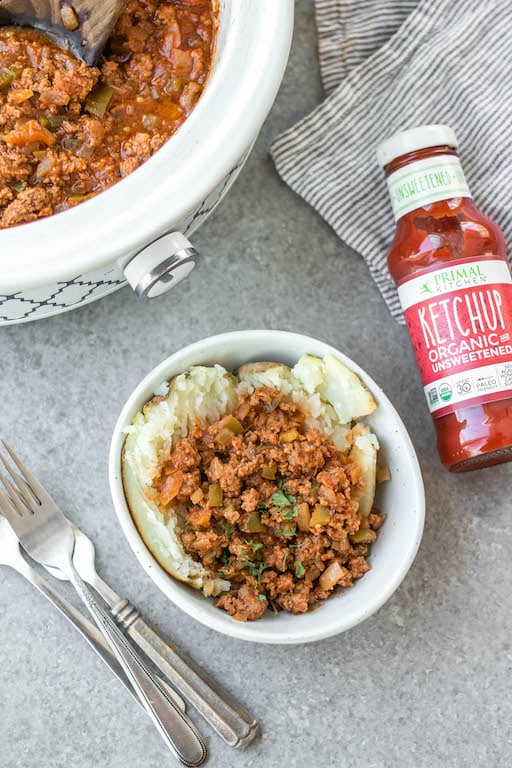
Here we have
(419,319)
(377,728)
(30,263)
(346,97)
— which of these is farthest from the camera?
(346,97)

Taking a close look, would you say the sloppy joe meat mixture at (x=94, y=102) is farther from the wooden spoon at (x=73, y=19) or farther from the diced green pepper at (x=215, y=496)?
the diced green pepper at (x=215, y=496)

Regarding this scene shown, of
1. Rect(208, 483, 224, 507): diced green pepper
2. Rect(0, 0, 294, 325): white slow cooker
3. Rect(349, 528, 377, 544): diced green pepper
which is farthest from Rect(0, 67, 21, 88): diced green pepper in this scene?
Rect(349, 528, 377, 544): diced green pepper

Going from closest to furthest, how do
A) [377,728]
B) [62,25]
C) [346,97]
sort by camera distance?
[62,25] → [377,728] → [346,97]

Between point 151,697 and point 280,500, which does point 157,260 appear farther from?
point 151,697

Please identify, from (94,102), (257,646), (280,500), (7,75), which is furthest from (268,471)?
(7,75)

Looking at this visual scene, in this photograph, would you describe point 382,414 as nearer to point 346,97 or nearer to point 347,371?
point 347,371

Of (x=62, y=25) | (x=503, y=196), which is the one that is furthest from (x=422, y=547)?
(x=62, y=25)

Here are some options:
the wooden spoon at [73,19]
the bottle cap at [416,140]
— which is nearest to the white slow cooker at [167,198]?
the wooden spoon at [73,19]
